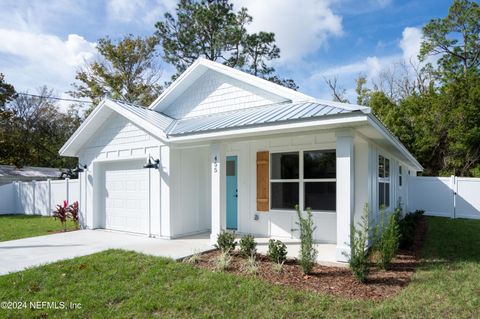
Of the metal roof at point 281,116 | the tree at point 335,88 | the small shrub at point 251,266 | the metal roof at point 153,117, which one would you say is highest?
the tree at point 335,88

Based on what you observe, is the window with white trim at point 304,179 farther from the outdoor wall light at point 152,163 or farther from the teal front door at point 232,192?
the outdoor wall light at point 152,163

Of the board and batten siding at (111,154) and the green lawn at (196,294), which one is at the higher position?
the board and batten siding at (111,154)

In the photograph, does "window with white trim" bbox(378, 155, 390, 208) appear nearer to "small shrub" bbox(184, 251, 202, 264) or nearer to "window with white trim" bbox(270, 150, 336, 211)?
"window with white trim" bbox(270, 150, 336, 211)

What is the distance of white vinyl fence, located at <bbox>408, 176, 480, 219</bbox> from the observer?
15.6 m

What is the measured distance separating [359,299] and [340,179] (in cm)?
250

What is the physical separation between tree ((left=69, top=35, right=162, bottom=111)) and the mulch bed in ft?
72.8

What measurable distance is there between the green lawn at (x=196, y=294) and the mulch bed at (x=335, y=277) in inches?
9.7

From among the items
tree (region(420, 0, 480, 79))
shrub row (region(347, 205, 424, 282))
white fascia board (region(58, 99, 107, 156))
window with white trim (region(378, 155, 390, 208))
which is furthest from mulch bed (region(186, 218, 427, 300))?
tree (region(420, 0, 480, 79))

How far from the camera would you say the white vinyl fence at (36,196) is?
16.8 m

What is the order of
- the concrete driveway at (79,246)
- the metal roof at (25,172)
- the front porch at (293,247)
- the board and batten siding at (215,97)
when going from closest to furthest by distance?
the front porch at (293,247) < the concrete driveway at (79,246) < the board and batten siding at (215,97) < the metal roof at (25,172)

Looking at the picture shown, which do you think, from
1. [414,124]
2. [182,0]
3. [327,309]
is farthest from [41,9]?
[414,124]

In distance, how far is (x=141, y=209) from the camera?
10.3 metres

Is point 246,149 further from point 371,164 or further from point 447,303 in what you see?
point 447,303

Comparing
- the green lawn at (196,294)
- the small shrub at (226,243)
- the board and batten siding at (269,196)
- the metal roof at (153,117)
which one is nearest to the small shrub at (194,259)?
the green lawn at (196,294)
